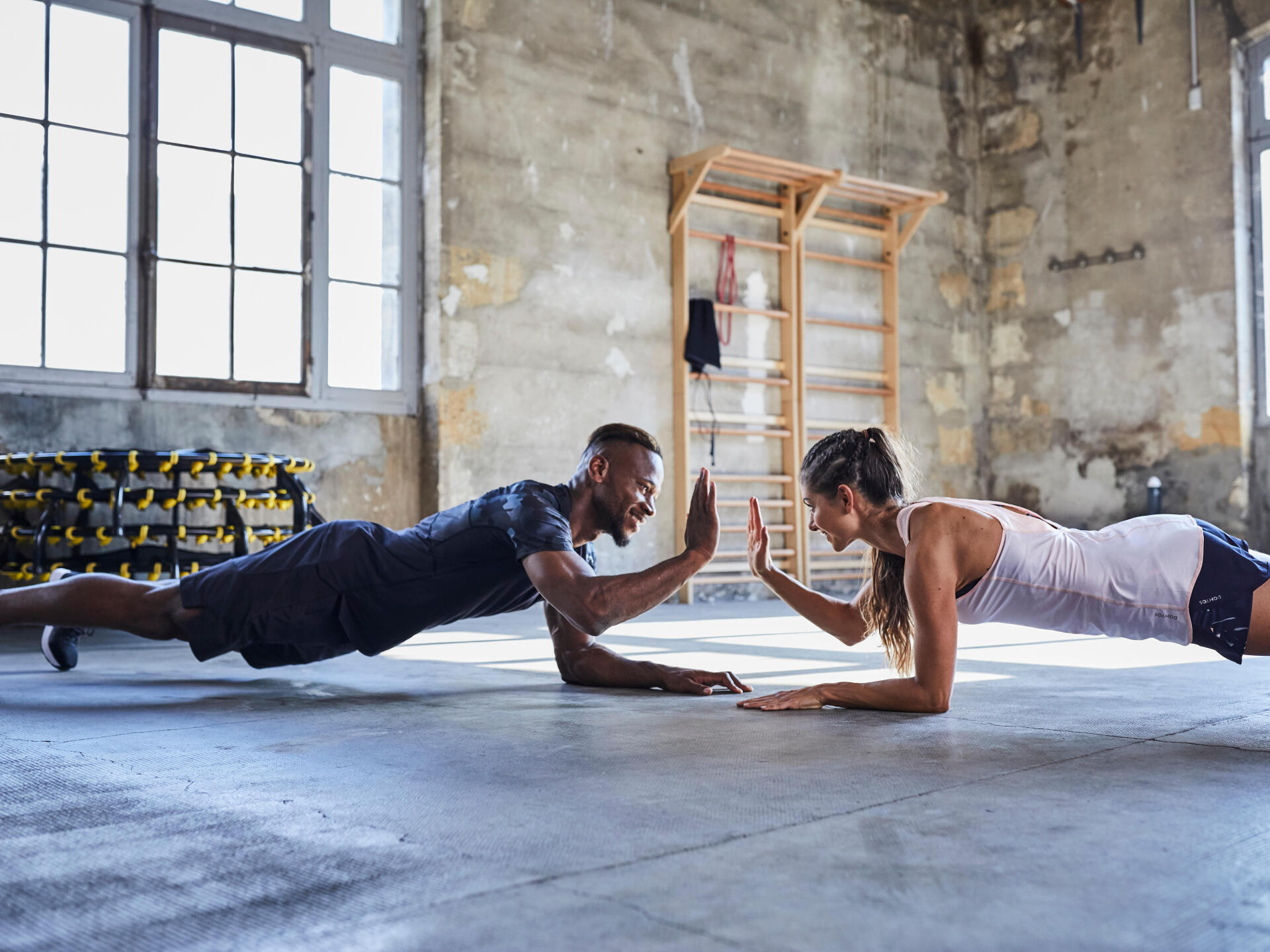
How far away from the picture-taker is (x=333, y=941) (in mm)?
1125

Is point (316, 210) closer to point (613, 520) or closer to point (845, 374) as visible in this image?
point (845, 374)

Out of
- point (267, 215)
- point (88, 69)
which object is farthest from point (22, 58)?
point (267, 215)

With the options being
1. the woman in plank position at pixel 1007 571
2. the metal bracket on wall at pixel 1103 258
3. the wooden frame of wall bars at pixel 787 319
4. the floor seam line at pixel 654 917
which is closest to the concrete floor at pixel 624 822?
the floor seam line at pixel 654 917

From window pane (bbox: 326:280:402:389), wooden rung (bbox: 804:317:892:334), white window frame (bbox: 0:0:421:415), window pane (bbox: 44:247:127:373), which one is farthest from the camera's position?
wooden rung (bbox: 804:317:892:334)

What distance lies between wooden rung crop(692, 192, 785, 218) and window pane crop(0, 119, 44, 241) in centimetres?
376

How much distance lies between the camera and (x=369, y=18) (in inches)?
262

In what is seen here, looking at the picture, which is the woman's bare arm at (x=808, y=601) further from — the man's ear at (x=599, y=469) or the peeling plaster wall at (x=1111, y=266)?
the peeling plaster wall at (x=1111, y=266)

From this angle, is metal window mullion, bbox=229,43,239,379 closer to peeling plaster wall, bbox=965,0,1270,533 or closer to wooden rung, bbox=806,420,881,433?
wooden rung, bbox=806,420,881,433

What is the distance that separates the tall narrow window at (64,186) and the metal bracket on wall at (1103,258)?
20.8ft

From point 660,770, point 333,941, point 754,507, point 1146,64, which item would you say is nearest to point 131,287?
point 754,507

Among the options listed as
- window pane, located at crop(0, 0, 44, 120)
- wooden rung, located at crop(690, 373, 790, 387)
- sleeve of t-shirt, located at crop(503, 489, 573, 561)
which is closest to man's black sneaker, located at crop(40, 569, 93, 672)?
sleeve of t-shirt, located at crop(503, 489, 573, 561)

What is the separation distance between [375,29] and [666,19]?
1916 millimetres

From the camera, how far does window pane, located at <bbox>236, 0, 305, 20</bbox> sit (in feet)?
20.4

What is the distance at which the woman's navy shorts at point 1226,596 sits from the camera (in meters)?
2.19
